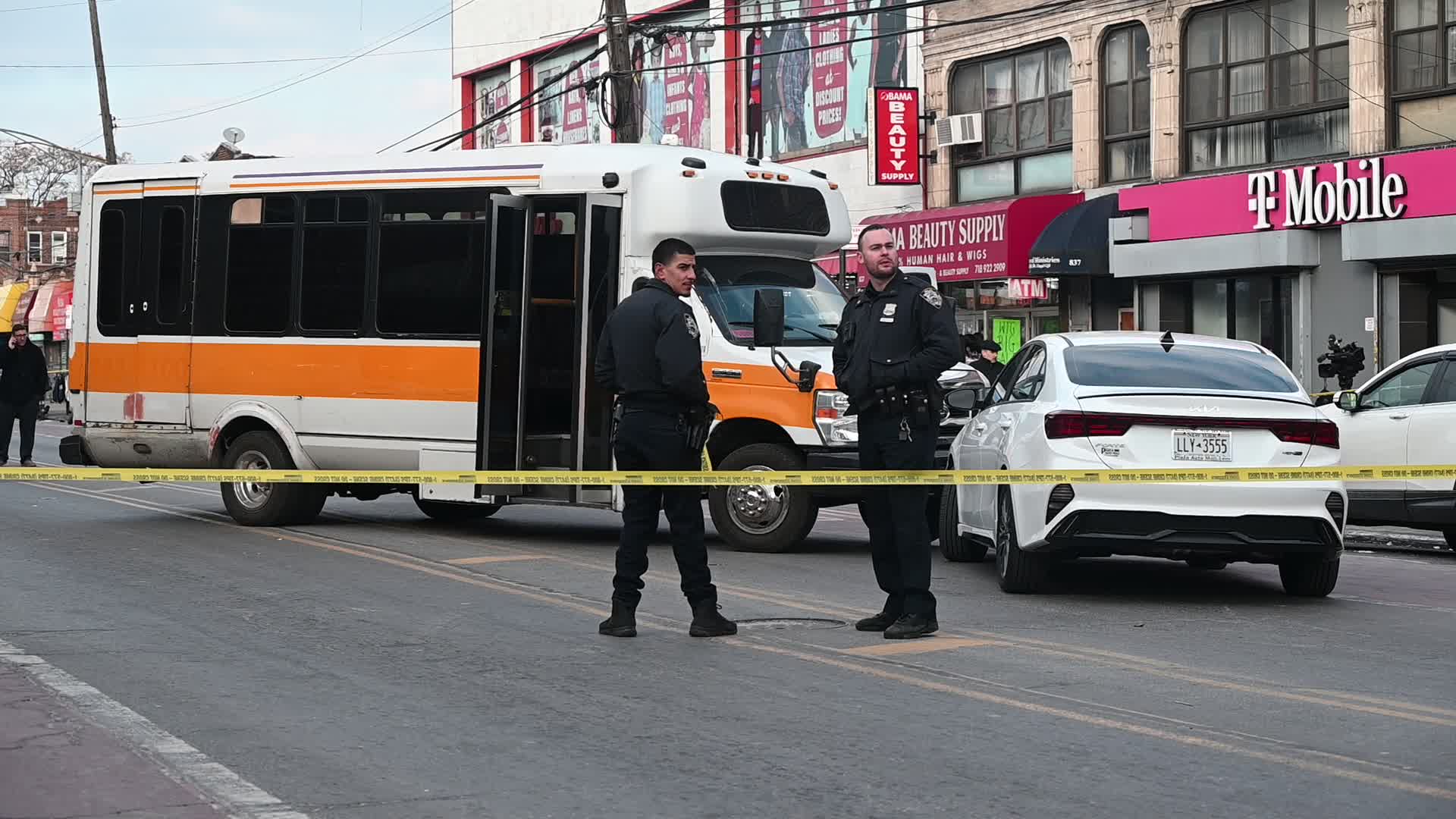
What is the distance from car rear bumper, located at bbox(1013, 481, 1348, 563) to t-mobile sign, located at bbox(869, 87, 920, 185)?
21.7 metres

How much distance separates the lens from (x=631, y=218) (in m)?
13.7

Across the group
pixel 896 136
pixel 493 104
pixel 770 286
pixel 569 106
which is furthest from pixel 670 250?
pixel 493 104

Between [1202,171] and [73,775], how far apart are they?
74.7 ft

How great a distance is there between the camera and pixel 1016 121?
3006cm

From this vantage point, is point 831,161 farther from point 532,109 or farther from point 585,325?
point 585,325

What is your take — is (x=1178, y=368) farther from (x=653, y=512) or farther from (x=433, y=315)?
(x=433, y=315)

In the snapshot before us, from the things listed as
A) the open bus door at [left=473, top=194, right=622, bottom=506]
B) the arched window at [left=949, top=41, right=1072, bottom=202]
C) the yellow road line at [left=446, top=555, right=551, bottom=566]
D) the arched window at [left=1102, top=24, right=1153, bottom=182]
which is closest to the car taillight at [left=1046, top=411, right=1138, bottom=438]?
the yellow road line at [left=446, top=555, right=551, bottom=566]

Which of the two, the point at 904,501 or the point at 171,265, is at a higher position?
the point at 171,265

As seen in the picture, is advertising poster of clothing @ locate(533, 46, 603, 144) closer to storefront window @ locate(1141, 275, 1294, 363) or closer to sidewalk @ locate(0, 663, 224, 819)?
storefront window @ locate(1141, 275, 1294, 363)

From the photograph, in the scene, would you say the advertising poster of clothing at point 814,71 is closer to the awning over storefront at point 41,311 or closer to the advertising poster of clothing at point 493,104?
the advertising poster of clothing at point 493,104

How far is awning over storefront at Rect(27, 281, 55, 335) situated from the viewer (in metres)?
72.4

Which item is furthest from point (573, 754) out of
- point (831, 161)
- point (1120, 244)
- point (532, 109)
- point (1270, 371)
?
point (532, 109)

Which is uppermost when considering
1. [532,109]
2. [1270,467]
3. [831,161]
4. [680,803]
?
[532,109]

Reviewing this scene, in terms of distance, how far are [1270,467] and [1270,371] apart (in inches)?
35.3
